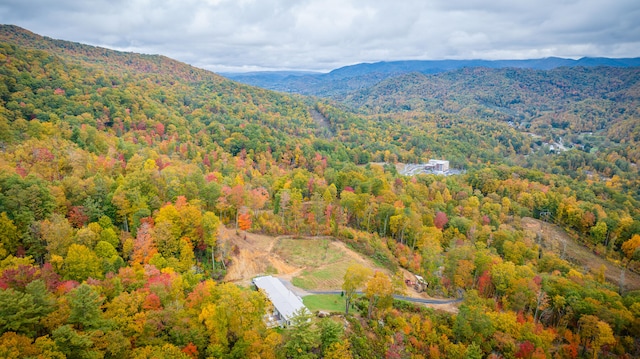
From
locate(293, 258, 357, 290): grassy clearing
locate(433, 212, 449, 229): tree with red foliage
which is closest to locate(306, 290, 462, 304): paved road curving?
locate(293, 258, 357, 290): grassy clearing

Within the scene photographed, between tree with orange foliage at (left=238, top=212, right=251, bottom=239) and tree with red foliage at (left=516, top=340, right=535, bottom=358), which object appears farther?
tree with orange foliage at (left=238, top=212, right=251, bottom=239)

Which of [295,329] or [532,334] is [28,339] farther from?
[532,334]

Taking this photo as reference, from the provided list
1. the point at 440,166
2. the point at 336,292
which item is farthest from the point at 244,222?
the point at 440,166

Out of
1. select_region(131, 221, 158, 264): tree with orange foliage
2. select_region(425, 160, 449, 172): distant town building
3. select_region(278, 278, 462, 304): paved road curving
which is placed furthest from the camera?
select_region(425, 160, 449, 172): distant town building

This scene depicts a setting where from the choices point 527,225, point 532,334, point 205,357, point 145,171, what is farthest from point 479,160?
point 205,357

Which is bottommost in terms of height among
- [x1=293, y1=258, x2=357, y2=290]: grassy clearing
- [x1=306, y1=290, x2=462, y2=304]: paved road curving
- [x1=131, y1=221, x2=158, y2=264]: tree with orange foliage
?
[x1=306, y1=290, x2=462, y2=304]: paved road curving

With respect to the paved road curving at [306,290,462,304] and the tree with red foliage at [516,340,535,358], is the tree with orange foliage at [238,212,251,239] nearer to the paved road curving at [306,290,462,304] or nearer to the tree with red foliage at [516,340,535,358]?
the paved road curving at [306,290,462,304]
